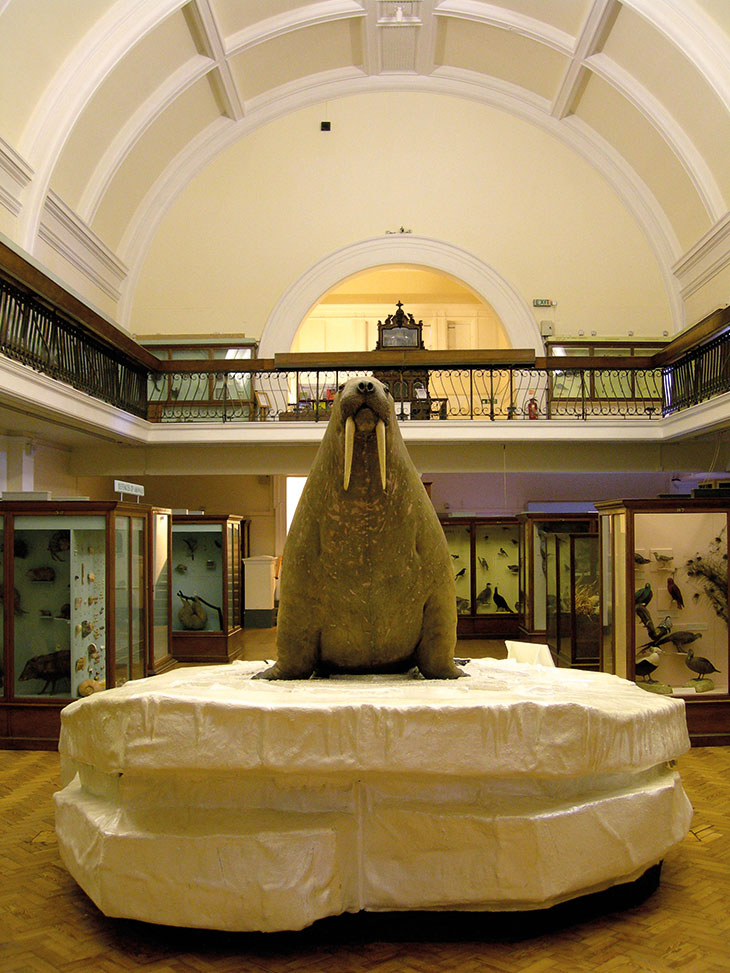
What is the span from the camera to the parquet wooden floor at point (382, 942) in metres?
2.54

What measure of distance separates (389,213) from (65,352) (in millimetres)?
8750

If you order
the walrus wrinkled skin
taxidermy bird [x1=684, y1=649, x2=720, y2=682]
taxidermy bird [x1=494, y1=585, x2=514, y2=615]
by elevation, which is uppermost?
the walrus wrinkled skin

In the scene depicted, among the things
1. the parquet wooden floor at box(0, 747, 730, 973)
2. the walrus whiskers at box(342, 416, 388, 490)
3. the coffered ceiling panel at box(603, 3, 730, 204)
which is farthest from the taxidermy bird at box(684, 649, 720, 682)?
the coffered ceiling panel at box(603, 3, 730, 204)

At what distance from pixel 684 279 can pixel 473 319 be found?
7.15 metres

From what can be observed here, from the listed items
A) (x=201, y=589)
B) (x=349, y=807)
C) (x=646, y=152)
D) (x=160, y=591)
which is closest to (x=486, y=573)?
(x=201, y=589)

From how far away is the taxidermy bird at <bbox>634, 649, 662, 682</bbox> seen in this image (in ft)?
21.2

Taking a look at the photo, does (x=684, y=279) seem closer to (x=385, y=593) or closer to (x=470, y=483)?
(x=470, y=483)

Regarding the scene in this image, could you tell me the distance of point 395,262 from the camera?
Answer: 1625 cm

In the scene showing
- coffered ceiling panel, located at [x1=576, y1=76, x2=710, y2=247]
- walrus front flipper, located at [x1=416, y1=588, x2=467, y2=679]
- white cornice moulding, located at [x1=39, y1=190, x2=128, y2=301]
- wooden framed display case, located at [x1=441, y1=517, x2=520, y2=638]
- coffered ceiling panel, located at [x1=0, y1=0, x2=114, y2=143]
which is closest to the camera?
walrus front flipper, located at [x1=416, y1=588, x2=467, y2=679]

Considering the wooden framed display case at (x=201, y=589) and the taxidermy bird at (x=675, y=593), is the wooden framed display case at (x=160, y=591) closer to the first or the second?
the wooden framed display case at (x=201, y=589)

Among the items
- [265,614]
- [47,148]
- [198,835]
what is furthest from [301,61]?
[198,835]

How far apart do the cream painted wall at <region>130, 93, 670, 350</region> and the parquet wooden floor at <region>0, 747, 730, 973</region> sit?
14.1 metres

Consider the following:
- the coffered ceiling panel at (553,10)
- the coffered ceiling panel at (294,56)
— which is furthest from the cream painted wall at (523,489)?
the coffered ceiling panel at (294,56)

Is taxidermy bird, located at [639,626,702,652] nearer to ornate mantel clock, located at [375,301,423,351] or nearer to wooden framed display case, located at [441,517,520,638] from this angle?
wooden framed display case, located at [441,517,520,638]
